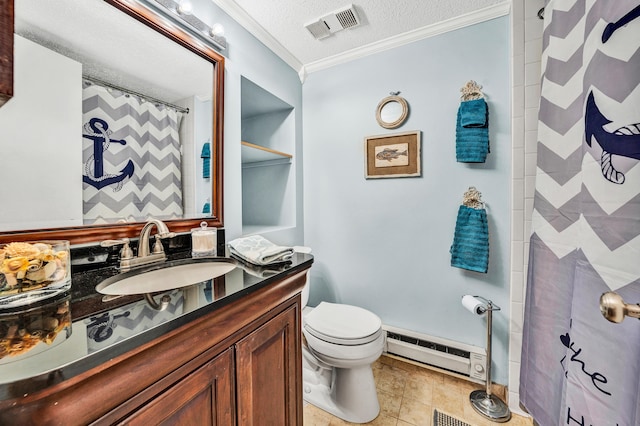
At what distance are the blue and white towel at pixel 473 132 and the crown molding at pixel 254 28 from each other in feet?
4.14

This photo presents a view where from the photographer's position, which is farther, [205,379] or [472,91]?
[472,91]

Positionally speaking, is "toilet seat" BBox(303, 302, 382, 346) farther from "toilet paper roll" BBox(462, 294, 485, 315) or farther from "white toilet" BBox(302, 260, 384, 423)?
"toilet paper roll" BBox(462, 294, 485, 315)

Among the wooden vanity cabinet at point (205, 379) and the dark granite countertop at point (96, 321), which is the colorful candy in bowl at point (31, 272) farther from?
the wooden vanity cabinet at point (205, 379)

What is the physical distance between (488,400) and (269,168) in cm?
207

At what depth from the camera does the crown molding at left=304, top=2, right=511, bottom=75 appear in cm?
146

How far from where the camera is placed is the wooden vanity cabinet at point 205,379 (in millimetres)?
378

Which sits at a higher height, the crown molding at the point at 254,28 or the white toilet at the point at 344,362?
the crown molding at the point at 254,28

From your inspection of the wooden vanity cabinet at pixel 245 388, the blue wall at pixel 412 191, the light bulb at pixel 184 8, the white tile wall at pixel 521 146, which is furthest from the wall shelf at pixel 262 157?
the white tile wall at pixel 521 146

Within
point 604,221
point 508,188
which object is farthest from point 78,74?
point 508,188

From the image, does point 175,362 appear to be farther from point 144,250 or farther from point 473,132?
point 473,132

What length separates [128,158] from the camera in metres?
0.99

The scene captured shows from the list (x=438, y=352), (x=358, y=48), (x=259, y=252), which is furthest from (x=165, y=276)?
(x=358, y=48)

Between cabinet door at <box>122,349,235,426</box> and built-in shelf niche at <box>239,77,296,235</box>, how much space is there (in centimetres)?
131

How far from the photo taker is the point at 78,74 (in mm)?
858
